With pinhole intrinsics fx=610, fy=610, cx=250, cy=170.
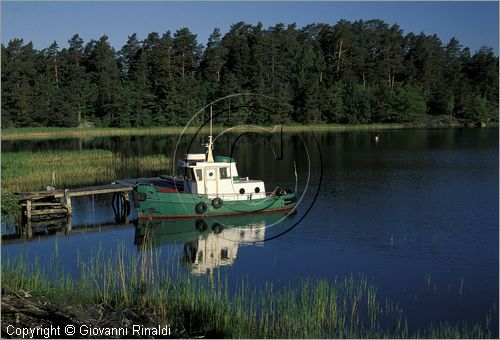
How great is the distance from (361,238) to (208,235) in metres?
6.31

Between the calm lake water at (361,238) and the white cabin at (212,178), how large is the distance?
1.27m

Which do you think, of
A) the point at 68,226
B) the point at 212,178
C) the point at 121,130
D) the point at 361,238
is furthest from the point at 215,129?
the point at 361,238

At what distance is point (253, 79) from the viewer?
8825cm

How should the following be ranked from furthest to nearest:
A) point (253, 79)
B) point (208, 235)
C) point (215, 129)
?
point (253, 79) → point (215, 129) → point (208, 235)

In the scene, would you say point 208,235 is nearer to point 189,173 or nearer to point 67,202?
point 189,173

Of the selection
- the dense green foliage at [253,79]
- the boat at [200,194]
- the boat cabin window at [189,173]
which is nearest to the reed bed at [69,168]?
the boat at [200,194]

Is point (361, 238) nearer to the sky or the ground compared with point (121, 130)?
nearer to the ground

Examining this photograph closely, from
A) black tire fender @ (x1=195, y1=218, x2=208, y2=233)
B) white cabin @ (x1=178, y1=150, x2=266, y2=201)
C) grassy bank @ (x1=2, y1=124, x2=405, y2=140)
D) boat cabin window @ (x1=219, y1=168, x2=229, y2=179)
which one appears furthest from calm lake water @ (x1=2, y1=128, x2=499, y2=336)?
grassy bank @ (x1=2, y1=124, x2=405, y2=140)

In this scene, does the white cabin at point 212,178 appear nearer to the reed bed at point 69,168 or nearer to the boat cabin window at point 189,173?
the boat cabin window at point 189,173

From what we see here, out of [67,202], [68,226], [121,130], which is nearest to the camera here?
[68,226]

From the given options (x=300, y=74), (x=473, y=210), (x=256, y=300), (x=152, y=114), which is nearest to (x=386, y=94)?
(x=300, y=74)

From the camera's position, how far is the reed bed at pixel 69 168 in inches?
1393

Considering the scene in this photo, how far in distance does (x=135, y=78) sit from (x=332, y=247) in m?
75.4

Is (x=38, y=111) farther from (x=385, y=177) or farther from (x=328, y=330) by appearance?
(x=328, y=330)
